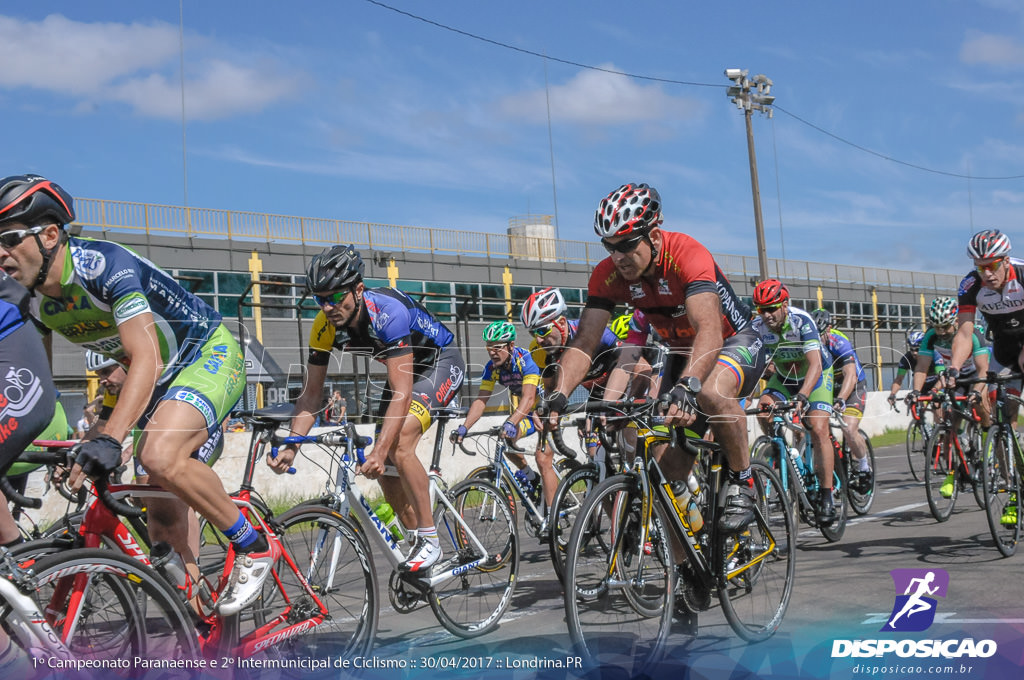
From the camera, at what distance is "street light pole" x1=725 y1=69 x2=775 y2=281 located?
89.0ft

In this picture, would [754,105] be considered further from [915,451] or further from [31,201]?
[31,201]

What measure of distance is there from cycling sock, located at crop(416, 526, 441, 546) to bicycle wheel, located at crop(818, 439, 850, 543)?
155 inches

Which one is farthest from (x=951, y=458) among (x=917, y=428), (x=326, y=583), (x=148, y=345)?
(x=148, y=345)

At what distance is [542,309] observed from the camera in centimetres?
805

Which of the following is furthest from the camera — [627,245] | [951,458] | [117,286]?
[951,458]

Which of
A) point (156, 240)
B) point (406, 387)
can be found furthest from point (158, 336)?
point (156, 240)

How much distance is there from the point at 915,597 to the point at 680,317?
2193 millimetres

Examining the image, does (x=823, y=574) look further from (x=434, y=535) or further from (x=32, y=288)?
(x=32, y=288)

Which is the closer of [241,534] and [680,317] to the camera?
[241,534]

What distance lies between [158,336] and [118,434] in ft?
2.88

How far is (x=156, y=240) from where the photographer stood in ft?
92.0

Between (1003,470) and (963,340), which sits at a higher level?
(963,340)

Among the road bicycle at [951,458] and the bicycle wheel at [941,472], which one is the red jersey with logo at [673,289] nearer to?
the road bicycle at [951,458]

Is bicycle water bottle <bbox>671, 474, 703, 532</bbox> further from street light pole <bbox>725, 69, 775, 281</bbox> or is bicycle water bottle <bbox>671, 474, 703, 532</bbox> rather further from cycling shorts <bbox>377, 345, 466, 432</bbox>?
street light pole <bbox>725, 69, 775, 281</bbox>
